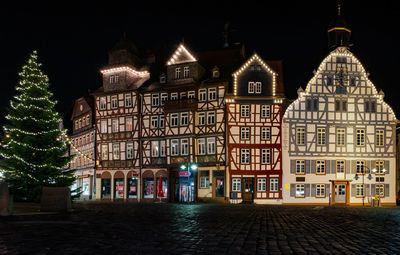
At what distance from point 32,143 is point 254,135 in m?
23.8

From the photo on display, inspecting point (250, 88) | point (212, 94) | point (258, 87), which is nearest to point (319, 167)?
point (258, 87)

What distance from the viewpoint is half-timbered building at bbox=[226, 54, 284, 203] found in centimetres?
4722

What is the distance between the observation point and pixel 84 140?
61219 mm

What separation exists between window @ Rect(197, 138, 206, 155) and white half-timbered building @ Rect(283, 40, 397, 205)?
7948 millimetres

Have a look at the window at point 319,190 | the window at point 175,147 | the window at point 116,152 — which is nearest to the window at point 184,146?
the window at point 175,147

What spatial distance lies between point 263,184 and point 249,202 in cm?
239

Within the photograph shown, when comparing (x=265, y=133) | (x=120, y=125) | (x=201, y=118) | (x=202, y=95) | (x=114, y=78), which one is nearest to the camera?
(x=265, y=133)

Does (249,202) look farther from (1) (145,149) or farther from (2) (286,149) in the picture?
(1) (145,149)

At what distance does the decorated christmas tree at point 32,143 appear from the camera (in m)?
29.3

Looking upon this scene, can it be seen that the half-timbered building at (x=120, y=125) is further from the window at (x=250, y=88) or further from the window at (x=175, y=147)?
the window at (x=250, y=88)

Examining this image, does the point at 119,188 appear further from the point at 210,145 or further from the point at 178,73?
the point at 178,73

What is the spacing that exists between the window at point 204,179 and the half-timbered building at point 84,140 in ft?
45.7

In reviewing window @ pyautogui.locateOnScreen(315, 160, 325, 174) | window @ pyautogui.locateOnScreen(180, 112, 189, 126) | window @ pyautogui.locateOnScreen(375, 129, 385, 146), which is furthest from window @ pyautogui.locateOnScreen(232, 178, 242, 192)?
window @ pyautogui.locateOnScreen(375, 129, 385, 146)

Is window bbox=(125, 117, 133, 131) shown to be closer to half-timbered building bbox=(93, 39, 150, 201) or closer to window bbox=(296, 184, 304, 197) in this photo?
half-timbered building bbox=(93, 39, 150, 201)
